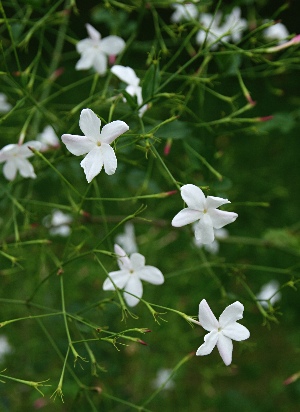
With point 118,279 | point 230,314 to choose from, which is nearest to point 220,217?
point 230,314

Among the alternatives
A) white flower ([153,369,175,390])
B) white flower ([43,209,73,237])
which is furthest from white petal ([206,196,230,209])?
white flower ([153,369,175,390])

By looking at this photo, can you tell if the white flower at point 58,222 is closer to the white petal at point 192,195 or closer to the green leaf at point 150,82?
the green leaf at point 150,82

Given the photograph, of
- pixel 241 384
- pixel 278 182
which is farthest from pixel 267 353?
pixel 278 182

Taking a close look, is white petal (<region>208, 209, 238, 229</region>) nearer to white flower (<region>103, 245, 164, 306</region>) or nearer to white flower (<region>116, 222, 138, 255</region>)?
white flower (<region>103, 245, 164, 306</region>)

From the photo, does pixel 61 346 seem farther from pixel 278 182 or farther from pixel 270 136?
pixel 270 136

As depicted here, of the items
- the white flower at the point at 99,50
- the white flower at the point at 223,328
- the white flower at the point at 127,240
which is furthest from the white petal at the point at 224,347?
the white flower at the point at 127,240

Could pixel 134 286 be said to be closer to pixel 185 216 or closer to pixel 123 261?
pixel 123 261
